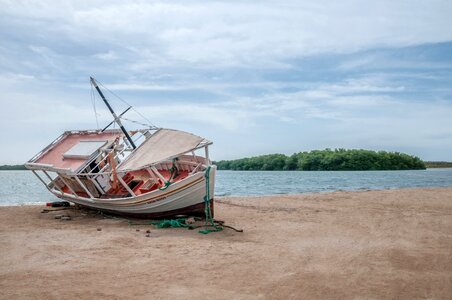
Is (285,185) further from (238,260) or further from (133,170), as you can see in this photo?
(238,260)

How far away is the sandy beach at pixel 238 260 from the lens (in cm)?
662

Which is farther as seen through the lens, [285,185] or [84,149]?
[285,185]

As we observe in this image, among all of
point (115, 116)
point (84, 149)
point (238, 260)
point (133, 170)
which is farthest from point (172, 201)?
point (115, 116)

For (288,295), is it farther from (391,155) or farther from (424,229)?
(391,155)

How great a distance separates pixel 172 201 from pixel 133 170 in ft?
5.90

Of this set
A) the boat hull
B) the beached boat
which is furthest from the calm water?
the boat hull

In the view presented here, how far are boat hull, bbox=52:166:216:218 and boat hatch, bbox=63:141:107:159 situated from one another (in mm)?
2152

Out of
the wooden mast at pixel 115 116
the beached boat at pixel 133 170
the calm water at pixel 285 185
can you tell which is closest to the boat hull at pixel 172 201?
the beached boat at pixel 133 170

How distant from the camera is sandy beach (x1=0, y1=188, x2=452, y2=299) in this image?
21.7 feet

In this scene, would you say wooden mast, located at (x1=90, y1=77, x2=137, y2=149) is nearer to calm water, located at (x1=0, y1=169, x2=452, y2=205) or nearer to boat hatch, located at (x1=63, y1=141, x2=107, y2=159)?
boat hatch, located at (x1=63, y1=141, x2=107, y2=159)

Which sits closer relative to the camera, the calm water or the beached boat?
the beached boat

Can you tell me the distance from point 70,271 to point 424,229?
10308 millimetres

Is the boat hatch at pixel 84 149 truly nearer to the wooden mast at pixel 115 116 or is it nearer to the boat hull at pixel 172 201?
the wooden mast at pixel 115 116

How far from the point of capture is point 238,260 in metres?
8.60
